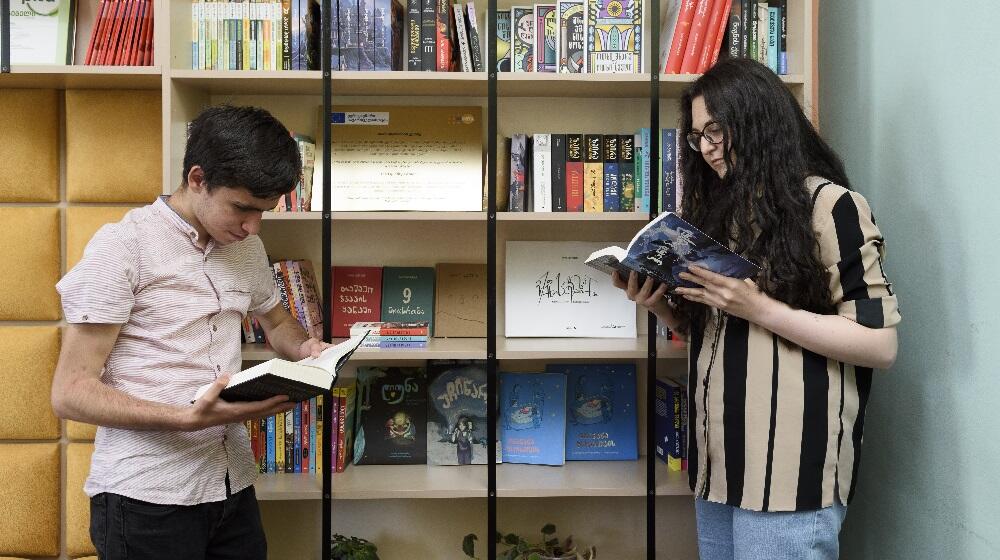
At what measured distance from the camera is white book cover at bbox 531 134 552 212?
208 cm

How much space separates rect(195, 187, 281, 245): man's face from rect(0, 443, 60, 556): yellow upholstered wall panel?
4.33 feet

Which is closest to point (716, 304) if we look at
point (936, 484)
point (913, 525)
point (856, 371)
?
point (856, 371)

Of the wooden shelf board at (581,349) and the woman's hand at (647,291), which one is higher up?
the woman's hand at (647,291)

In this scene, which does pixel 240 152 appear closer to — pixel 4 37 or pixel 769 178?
pixel 769 178

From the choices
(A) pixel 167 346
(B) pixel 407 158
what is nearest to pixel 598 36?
(B) pixel 407 158

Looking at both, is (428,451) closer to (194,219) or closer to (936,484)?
(194,219)

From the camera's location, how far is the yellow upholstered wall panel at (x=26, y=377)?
2.22 meters

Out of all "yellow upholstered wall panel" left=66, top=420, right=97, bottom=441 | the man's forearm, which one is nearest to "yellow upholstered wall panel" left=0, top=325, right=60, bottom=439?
"yellow upholstered wall panel" left=66, top=420, right=97, bottom=441

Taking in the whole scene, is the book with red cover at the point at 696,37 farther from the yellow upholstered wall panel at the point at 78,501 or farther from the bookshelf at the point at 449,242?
the yellow upholstered wall panel at the point at 78,501

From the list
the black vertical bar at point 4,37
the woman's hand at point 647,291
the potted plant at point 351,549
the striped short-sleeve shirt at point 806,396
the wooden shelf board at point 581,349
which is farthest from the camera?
the potted plant at point 351,549

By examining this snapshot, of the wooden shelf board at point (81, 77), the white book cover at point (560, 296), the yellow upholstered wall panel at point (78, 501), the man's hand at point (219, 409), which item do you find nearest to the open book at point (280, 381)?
the man's hand at point (219, 409)

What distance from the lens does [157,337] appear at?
1337 mm

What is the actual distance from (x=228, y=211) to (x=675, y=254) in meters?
0.83

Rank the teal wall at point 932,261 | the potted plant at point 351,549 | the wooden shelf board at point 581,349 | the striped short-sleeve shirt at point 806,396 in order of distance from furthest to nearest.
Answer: the potted plant at point 351,549, the wooden shelf board at point 581,349, the teal wall at point 932,261, the striped short-sleeve shirt at point 806,396
